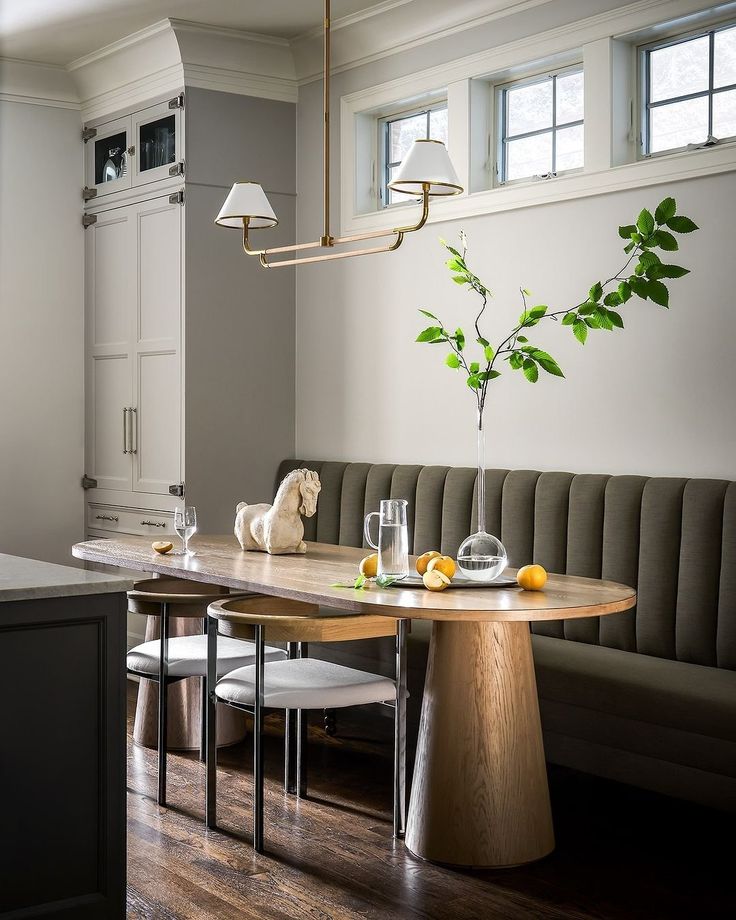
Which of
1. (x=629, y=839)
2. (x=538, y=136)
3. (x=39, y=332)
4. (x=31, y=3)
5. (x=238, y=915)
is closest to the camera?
(x=238, y=915)

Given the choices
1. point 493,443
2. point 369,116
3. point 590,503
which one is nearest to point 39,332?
point 369,116

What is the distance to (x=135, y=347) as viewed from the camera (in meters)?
5.26

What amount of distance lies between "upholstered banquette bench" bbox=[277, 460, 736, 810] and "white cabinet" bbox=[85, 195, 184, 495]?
4.54ft

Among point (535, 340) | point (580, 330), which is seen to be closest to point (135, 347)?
point (535, 340)

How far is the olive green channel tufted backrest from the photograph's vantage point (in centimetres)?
342

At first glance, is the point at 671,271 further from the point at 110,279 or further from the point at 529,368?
the point at 110,279

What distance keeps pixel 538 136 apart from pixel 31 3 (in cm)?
212

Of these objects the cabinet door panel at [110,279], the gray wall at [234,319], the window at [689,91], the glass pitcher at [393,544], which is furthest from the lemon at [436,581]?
the cabinet door panel at [110,279]

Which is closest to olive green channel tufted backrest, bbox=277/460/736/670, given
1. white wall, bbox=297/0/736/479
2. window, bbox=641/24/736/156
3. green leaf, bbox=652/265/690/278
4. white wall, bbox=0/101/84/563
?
white wall, bbox=297/0/736/479

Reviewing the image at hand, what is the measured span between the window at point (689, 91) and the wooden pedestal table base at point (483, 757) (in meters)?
1.87

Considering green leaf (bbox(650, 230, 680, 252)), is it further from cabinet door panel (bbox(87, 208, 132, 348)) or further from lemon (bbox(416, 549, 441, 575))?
cabinet door panel (bbox(87, 208, 132, 348))

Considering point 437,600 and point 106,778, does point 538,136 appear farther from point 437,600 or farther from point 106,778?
point 106,778

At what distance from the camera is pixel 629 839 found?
312 centimetres

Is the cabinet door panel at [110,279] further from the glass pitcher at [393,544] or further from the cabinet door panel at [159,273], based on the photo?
the glass pitcher at [393,544]
